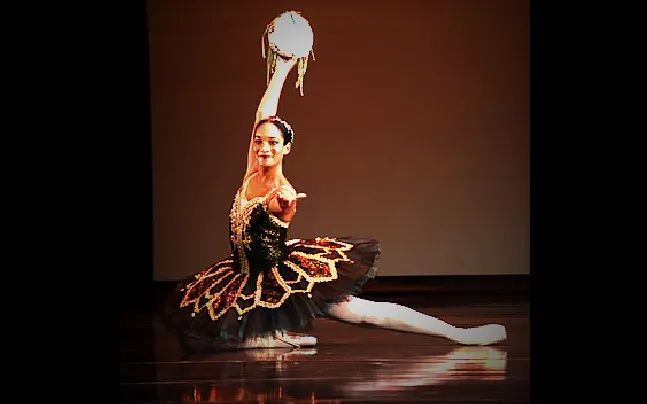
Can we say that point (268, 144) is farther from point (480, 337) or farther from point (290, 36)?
point (480, 337)

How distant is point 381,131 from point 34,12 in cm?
391

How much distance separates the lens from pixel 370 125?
5098 millimetres

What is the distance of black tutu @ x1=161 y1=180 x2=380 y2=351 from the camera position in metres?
3.10

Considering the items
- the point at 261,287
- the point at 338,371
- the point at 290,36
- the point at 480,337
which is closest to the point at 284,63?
the point at 290,36

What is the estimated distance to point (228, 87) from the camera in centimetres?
511

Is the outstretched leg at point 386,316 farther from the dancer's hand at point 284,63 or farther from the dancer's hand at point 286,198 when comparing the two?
the dancer's hand at point 284,63

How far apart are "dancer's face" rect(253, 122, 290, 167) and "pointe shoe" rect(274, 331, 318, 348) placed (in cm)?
64

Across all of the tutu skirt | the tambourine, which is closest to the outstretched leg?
the tutu skirt

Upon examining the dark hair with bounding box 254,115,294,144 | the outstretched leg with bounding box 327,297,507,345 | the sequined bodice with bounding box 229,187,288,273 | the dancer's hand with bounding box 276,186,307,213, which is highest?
the dark hair with bounding box 254,115,294,144

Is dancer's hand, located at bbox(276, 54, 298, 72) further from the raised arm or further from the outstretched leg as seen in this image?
the outstretched leg

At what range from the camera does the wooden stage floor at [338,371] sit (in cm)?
253

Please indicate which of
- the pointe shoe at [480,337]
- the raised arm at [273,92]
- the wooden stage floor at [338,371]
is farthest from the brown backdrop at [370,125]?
the pointe shoe at [480,337]
